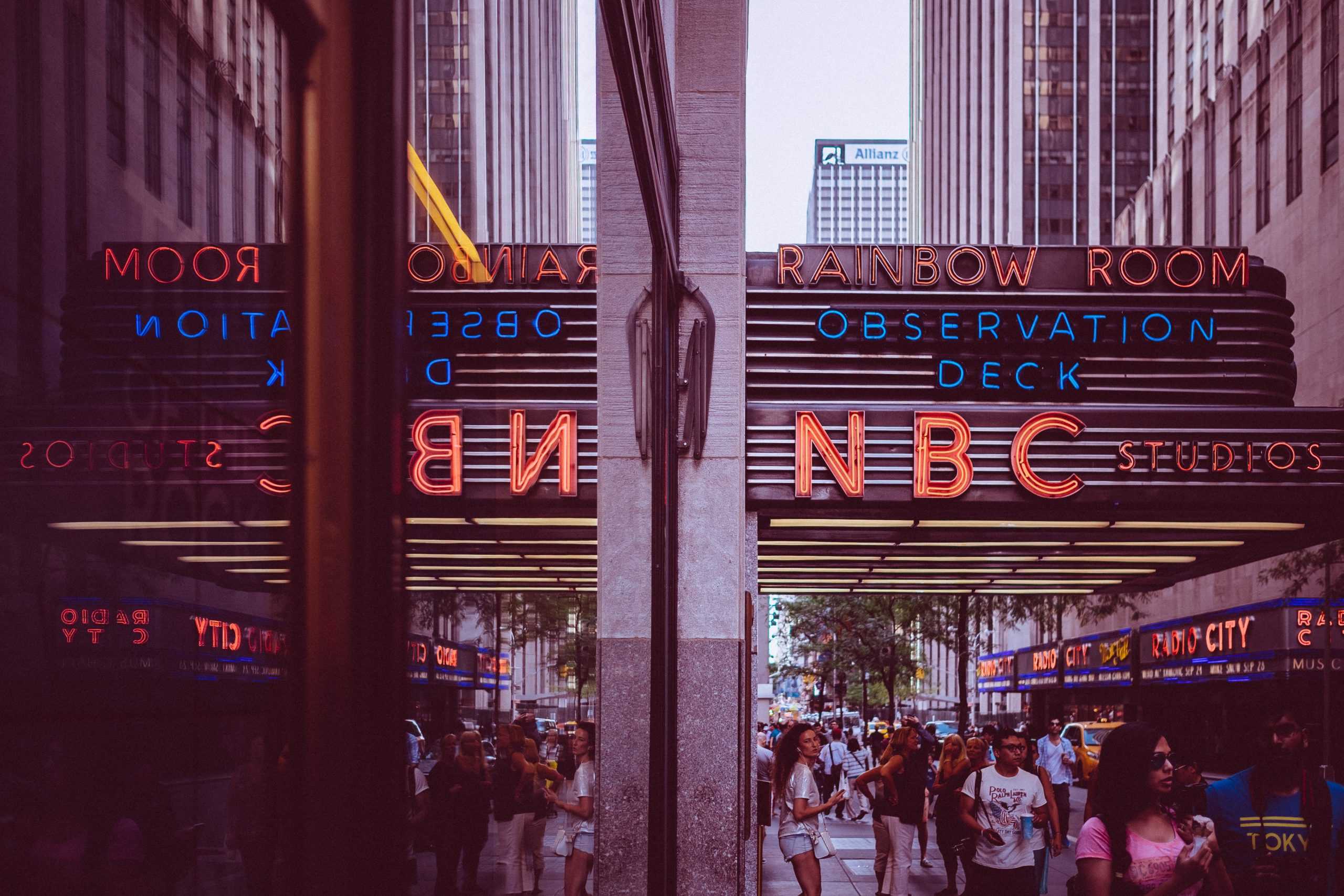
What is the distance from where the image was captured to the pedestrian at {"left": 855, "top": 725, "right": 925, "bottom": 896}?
14117 mm

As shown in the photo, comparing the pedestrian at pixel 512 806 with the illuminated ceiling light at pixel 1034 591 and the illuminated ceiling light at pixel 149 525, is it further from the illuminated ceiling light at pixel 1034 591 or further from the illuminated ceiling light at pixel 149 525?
the illuminated ceiling light at pixel 1034 591

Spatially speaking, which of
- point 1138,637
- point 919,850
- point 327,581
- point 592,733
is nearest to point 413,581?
point 327,581

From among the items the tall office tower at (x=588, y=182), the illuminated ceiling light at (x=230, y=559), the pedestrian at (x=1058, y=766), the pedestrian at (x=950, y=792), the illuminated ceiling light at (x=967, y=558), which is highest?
the tall office tower at (x=588, y=182)

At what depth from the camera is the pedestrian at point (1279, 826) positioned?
6.16 meters

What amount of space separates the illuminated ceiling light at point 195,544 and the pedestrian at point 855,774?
16.4 meters

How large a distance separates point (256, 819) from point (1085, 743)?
33565mm

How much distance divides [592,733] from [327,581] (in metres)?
11.4

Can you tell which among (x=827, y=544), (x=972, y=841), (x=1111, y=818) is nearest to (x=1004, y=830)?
(x=972, y=841)

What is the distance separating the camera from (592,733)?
41.2 feet

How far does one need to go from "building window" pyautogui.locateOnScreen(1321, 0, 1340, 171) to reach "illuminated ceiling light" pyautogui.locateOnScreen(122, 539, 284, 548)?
41757mm

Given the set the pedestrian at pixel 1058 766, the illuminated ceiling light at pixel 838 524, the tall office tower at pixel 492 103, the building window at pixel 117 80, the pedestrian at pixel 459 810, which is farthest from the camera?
the pedestrian at pixel 1058 766

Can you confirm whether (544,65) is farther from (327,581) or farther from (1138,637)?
(1138,637)

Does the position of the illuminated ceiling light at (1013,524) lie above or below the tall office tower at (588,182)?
below

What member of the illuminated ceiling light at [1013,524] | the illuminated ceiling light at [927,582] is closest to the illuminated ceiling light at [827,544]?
the illuminated ceiling light at [1013,524]
